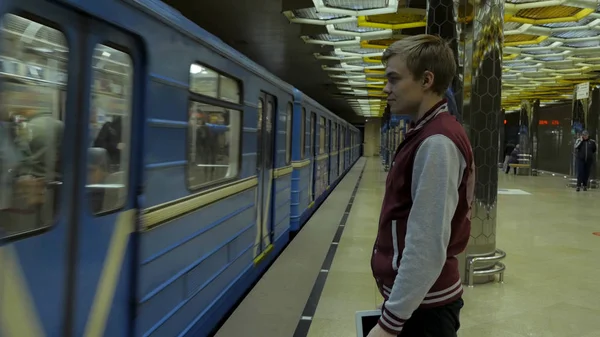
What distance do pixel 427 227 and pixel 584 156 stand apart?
1679 centimetres

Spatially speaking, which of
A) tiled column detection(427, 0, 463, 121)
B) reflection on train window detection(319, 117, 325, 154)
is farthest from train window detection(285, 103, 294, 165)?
reflection on train window detection(319, 117, 325, 154)

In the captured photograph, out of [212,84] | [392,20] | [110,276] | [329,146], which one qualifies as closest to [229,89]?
[212,84]

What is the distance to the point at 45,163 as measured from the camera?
1940 mm

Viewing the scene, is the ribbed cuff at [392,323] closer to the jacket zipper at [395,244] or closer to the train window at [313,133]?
the jacket zipper at [395,244]

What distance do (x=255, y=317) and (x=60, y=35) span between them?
301 centimetres

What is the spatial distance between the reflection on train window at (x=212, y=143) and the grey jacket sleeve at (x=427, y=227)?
7.10 ft

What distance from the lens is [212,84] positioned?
372 cm

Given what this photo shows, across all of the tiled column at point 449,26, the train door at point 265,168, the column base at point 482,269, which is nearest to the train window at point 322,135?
the train door at point 265,168

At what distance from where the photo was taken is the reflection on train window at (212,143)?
3414 mm

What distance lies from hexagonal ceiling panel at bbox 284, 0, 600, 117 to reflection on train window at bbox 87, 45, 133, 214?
28.7 ft

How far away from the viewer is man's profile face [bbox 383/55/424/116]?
5.13ft

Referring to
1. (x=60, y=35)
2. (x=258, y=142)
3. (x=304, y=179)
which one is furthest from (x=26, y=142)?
(x=304, y=179)

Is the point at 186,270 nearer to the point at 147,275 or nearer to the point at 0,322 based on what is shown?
the point at 147,275

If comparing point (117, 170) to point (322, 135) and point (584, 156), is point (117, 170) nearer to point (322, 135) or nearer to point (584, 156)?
point (322, 135)
